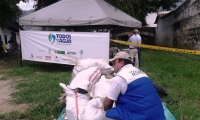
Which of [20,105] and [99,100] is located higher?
[99,100]

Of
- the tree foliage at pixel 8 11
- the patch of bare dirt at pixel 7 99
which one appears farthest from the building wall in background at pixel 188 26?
the patch of bare dirt at pixel 7 99

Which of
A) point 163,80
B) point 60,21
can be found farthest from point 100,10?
point 163,80

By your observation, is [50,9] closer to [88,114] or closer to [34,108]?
[34,108]

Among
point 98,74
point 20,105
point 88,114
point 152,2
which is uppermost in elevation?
point 152,2

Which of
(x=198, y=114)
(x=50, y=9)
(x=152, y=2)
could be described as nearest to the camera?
(x=198, y=114)

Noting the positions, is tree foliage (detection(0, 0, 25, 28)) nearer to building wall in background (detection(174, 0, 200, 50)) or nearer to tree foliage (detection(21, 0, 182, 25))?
tree foliage (detection(21, 0, 182, 25))

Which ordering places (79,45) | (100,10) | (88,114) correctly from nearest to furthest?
1. (88,114)
2. (79,45)
3. (100,10)

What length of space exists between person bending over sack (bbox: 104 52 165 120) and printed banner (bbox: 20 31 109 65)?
4.33m

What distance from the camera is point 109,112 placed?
2641 mm

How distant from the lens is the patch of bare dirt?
445cm

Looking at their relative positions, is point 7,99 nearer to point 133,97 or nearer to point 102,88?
point 102,88

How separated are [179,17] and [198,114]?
15.0 meters

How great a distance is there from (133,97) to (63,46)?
542cm

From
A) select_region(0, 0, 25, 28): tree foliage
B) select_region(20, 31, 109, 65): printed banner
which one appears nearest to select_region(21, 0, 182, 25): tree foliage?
select_region(0, 0, 25, 28): tree foliage
